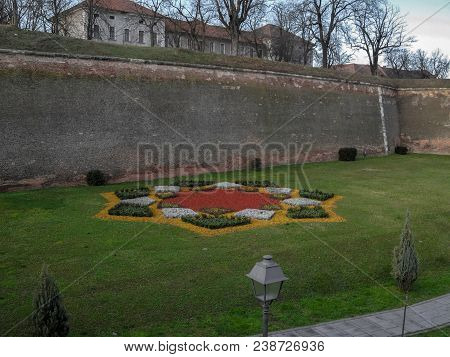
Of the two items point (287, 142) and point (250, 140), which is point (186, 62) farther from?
point (287, 142)

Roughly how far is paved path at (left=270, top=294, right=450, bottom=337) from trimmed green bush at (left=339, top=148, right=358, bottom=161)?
1953cm

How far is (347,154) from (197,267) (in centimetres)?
1933

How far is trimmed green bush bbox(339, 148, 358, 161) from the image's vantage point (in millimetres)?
26156

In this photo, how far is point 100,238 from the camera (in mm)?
10500

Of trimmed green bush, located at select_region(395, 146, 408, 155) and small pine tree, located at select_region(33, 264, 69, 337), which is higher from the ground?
trimmed green bush, located at select_region(395, 146, 408, 155)

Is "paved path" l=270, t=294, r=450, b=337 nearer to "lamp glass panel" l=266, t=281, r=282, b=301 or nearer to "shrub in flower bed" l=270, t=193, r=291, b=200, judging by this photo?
"lamp glass panel" l=266, t=281, r=282, b=301

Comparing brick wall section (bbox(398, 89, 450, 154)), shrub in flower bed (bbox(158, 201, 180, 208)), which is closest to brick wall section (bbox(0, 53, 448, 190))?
shrub in flower bed (bbox(158, 201, 180, 208))

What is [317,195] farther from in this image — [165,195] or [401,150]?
[401,150]

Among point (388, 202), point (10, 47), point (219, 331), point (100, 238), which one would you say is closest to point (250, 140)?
point (388, 202)

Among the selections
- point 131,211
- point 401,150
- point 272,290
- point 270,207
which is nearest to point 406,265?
point 272,290

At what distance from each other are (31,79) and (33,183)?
4.07 metres

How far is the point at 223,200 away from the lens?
14.8m

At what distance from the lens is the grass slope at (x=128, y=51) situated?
17250mm

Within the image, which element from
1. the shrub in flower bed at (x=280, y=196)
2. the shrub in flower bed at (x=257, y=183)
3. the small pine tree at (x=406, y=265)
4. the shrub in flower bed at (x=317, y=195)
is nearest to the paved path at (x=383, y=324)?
the small pine tree at (x=406, y=265)
